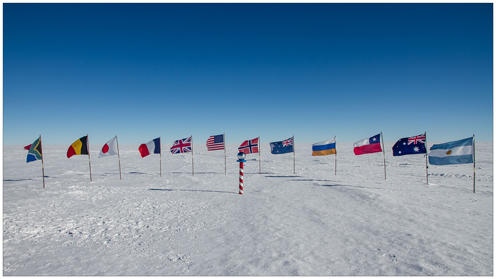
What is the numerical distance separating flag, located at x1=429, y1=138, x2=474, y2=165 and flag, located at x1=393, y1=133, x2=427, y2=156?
4.34 feet

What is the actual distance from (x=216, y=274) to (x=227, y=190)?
8.64 meters

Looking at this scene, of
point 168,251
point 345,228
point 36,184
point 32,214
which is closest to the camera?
point 168,251

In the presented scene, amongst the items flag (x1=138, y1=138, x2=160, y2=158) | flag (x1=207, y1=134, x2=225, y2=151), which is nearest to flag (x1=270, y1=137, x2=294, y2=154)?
flag (x1=207, y1=134, x2=225, y2=151)

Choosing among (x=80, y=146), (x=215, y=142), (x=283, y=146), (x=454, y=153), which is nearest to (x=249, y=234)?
(x=454, y=153)

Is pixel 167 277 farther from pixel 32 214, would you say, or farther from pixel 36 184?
pixel 36 184

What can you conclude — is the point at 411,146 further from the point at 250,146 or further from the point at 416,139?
the point at 250,146

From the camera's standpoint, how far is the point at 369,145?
56.8ft

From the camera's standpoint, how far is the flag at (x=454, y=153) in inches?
484

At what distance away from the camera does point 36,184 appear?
14.4 m

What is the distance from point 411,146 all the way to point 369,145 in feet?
8.66

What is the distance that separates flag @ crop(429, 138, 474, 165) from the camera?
12.3 m

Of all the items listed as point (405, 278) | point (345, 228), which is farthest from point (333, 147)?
point (405, 278)

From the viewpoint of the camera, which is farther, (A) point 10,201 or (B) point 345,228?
(A) point 10,201

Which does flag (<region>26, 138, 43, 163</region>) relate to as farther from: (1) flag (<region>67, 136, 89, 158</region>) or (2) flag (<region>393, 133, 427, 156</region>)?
(2) flag (<region>393, 133, 427, 156</region>)
